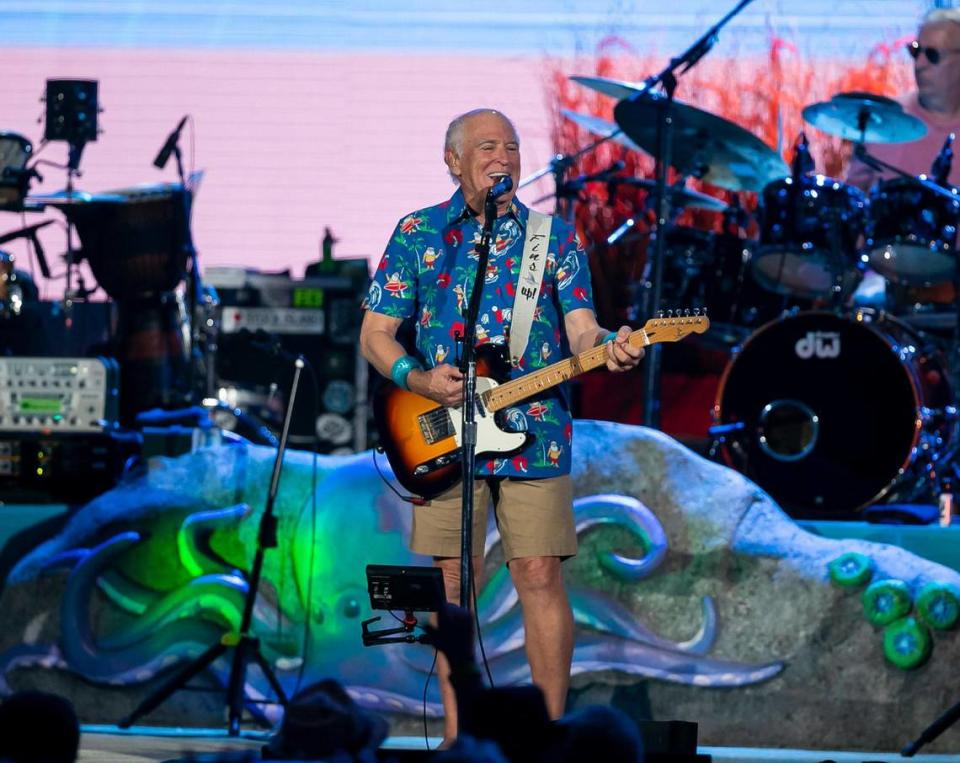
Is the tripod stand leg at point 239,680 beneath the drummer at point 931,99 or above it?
beneath

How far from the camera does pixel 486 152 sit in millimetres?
4078

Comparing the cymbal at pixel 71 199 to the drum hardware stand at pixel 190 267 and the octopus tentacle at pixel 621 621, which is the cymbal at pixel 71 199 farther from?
the octopus tentacle at pixel 621 621

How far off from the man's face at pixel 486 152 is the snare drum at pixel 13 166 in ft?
11.5

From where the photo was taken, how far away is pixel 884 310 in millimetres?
7672

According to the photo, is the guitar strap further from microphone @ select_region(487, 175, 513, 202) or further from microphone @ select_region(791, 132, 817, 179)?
microphone @ select_region(791, 132, 817, 179)

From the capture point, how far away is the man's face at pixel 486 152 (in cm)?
407

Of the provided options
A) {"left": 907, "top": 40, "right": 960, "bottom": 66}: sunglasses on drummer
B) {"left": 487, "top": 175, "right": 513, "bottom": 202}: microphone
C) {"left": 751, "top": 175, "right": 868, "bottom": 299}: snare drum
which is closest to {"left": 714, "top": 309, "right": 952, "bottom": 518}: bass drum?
{"left": 751, "top": 175, "right": 868, "bottom": 299}: snare drum

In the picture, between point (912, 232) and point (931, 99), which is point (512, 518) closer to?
point (912, 232)

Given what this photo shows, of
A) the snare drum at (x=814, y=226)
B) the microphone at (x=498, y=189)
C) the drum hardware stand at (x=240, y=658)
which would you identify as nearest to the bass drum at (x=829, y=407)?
the snare drum at (x=814, y=226)

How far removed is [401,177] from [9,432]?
10.6ft

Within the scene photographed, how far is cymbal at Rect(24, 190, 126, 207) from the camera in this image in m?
6.87

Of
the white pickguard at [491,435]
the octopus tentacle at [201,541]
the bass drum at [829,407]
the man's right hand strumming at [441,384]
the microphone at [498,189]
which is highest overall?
the microphone at [498,189]

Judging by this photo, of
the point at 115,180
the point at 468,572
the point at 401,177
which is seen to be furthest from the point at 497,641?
the point at 115,180

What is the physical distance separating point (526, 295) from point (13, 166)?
3909mm
